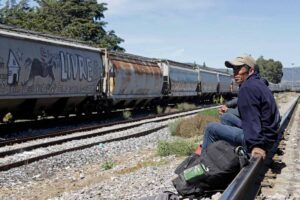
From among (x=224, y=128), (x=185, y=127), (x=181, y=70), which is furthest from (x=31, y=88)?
(x=181, y=70)

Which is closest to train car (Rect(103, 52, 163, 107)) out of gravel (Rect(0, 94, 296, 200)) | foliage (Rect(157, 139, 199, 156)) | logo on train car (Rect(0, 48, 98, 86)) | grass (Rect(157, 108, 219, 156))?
logo on train car (Rect(0, 48, 98, 86))

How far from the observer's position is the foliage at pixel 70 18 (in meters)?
51.5

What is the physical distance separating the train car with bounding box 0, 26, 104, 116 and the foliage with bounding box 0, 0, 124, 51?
29.9m

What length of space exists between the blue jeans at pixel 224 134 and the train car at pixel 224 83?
151 feet

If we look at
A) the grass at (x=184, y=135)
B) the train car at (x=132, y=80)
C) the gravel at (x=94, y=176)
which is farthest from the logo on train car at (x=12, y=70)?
the train car at (x=132, y=80)

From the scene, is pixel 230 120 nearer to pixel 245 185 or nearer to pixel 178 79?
pixel 245 185

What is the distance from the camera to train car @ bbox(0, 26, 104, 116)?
15.5 metres

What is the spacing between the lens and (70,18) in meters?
53.9

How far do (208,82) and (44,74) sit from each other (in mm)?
30440

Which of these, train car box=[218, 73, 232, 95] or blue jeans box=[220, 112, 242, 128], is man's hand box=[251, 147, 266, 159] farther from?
train car box=[218, 73, 232, 95]

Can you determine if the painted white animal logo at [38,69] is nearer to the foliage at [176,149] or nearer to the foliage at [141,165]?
the foliage at [176,149]

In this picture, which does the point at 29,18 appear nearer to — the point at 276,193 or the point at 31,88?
the point at 31,88

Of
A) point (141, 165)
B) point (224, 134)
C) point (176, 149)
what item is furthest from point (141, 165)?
point (224, 134)

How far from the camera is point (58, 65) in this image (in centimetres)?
1864
